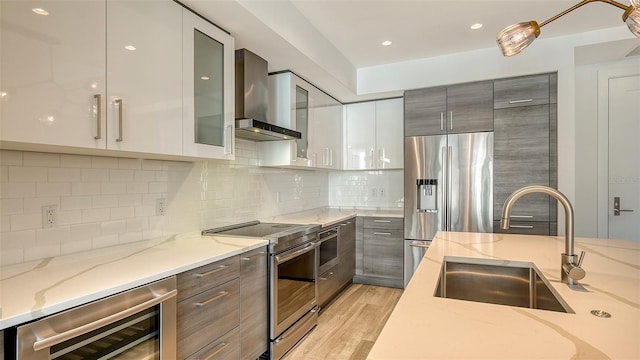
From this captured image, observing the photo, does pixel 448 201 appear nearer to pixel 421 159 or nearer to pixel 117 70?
pixel 421 159

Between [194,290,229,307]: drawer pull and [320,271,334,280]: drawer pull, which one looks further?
[320,271,334,280]: drawer pull

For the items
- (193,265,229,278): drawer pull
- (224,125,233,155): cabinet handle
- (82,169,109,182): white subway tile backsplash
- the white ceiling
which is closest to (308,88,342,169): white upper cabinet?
the white ceiling

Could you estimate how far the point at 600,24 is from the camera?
2.88 metres

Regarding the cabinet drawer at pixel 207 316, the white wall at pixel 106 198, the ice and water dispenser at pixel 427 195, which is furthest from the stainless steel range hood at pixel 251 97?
the ice and water dispenser at pixel 427 195

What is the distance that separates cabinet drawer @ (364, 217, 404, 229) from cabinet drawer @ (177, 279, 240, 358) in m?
2.30

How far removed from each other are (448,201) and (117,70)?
3.17 metres

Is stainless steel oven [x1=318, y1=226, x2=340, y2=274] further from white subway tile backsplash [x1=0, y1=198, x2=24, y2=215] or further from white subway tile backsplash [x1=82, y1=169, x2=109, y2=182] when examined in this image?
white subway tile backsplash [x1=0, y1=198, x2=24, y2=215]

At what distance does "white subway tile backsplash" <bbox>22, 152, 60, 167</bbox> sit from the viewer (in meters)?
1.49

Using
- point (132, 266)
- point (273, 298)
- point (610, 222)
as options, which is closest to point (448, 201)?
point (610, 222)

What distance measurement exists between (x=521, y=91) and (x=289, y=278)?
290cm

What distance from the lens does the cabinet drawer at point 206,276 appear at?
154 centimetres

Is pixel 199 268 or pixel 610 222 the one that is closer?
pixel 199 268

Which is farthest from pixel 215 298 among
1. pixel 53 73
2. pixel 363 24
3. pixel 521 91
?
pixel 521 91

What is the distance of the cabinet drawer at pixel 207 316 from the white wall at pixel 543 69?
2.93 meters
